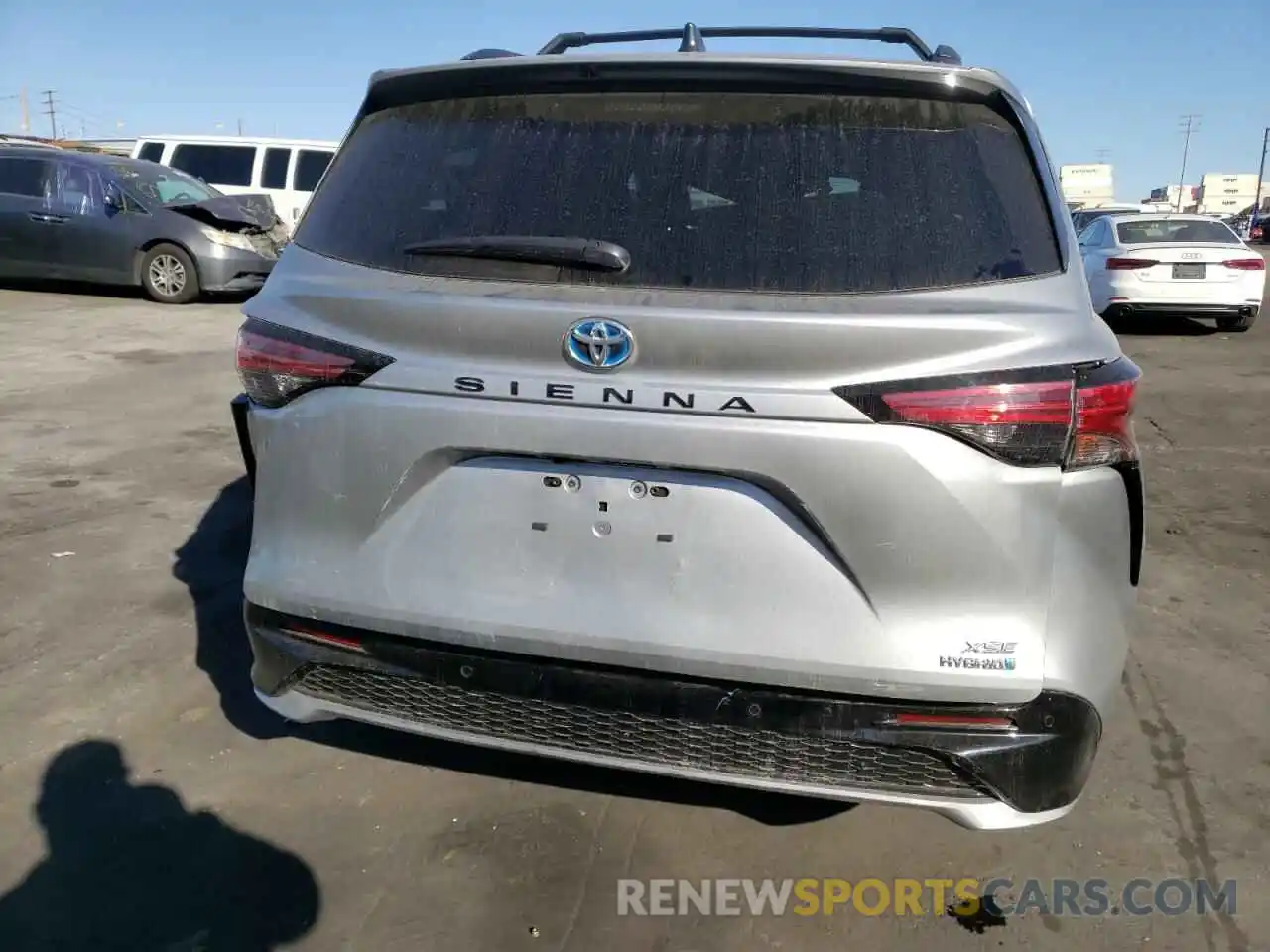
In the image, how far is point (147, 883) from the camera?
99.8 inches

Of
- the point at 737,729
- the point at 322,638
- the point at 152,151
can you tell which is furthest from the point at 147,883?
the point at 152,151

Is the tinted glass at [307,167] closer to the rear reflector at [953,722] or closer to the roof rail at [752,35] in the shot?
the roof rail at [752,35]

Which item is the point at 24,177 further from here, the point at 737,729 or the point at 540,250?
the point at 737,729

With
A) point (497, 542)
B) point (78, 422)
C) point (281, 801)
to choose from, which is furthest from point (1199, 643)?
point (78, 422)

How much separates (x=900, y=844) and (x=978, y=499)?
3.94 ft

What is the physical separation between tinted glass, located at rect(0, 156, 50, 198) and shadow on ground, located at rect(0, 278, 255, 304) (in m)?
1.21

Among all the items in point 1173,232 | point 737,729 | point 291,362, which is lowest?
point 737,729

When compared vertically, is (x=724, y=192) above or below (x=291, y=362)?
above

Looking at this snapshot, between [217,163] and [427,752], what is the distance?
1741 centimetres

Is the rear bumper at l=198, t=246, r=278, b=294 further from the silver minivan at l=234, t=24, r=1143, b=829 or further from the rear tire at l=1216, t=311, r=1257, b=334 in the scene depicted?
the rear tire at l=1216, t=311, r=1257, b=334

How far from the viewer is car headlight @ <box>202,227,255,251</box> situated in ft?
43.5

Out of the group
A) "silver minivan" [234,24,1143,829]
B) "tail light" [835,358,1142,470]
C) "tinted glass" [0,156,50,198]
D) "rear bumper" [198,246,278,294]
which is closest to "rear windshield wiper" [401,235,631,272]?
"silver minivan" [234,24,1143,829]

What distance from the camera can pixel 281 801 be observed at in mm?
2885

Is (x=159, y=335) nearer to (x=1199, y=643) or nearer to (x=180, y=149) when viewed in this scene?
(x=180, y=149)
